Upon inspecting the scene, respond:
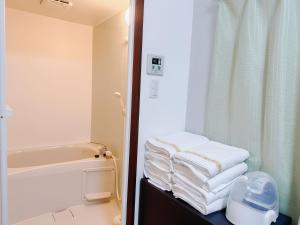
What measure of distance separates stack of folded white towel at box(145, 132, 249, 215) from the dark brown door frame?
0.09 metres

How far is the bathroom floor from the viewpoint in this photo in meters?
2.04

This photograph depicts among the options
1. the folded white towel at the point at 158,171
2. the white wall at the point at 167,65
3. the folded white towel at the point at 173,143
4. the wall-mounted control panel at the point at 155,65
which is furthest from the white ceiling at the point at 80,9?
the folded white towel at the point at 158,171

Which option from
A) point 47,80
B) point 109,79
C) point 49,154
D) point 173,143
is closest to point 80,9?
point 109,79

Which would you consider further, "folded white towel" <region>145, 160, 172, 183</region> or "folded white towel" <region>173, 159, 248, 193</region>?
"folded white towel" <region>145, 160, 172, 183</region>

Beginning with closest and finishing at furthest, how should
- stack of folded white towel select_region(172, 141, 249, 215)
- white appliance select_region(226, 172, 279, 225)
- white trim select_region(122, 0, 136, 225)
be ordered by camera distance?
white appliance select_region(226, 172, 279, 225) → stack of folded white towel select_region(172, 141, 249, 215) → white trim select_region(122, 0, 136, 225)

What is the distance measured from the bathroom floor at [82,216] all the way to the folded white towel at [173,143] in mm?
1229

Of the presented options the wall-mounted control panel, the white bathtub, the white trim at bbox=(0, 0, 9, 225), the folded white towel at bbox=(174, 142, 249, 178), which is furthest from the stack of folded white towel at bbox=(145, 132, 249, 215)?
the white bathtub

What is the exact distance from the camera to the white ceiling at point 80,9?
7.34 ft

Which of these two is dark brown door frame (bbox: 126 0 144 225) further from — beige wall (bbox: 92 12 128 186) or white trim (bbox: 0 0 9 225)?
beige wall (bbox: 92 12 128 186)

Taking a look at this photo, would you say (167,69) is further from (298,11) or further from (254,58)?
(298,11)

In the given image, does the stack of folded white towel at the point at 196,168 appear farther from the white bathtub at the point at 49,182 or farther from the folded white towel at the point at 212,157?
the white bathtub at the point at 49,182

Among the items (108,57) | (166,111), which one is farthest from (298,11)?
(108,57)

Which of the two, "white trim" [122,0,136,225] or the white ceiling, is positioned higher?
the white ceiling

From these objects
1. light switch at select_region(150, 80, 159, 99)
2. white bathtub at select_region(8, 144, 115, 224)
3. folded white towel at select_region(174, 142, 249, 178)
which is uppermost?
light switch at select_region(150, 80, 159, 99)
